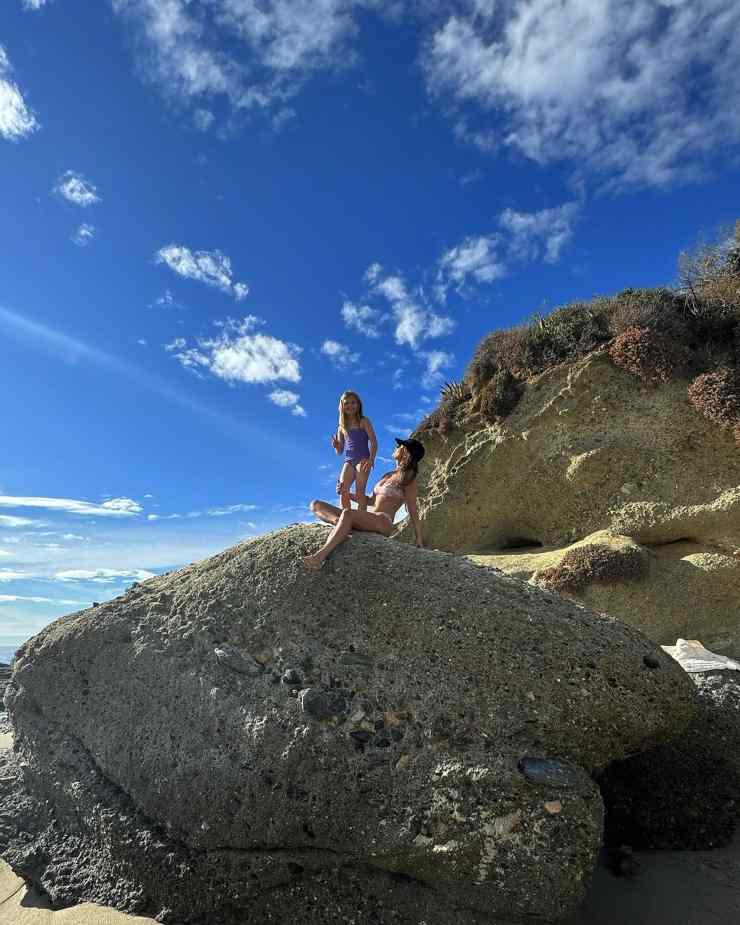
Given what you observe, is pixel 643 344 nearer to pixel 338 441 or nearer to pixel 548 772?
pixel 338 441

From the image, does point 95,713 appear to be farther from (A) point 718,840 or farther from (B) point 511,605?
(A) point 718,840

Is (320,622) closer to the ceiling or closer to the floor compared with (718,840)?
closer to the ceiling

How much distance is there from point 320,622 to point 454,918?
203 cm

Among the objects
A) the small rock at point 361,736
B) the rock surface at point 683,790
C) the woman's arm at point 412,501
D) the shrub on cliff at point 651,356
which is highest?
the shrub on cliff at point 651,356

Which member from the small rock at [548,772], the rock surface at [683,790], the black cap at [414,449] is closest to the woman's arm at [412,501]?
the black cap at [414,449]

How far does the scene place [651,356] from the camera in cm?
1223

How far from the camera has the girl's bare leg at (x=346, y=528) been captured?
482cm

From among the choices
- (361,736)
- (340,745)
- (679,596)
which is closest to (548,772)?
(361,736)

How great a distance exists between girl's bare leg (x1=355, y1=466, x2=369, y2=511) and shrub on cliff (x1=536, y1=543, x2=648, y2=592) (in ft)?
18.6

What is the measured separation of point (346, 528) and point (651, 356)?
9.86m

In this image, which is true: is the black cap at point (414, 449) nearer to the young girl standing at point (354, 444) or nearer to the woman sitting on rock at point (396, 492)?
the woman sitting on rock at point (396, 492)

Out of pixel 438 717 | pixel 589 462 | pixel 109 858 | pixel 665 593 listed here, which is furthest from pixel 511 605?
pixel 589 462

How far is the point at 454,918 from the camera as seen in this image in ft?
11.3

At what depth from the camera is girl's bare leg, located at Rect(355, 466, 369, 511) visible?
634 cm
